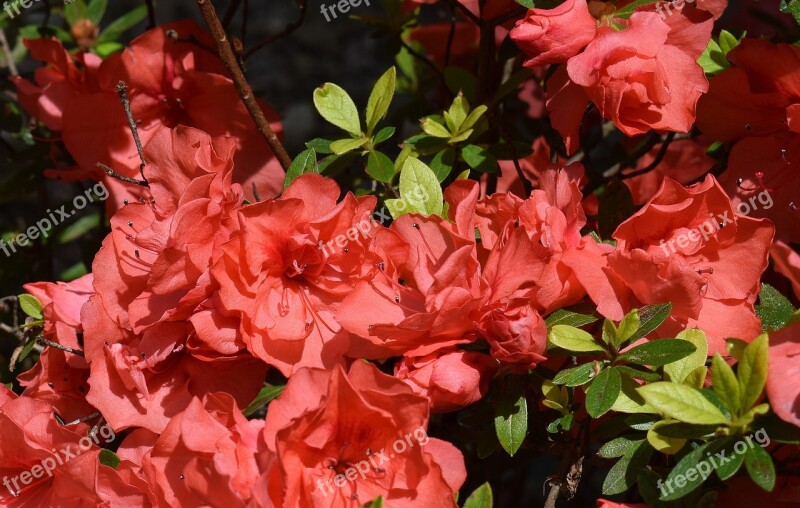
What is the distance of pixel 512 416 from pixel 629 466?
145mm

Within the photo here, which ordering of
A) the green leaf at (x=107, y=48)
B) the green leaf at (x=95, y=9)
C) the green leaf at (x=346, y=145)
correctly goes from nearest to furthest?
the green leaf at (x=346, y=145)
the green leaf at (x=107, y=48)
the green leaf at (x=95, y=9)

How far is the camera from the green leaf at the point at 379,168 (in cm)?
128

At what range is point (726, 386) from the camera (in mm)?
947

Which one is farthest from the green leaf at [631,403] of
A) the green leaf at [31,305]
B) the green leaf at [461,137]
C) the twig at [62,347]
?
the green leaf at [31,305]

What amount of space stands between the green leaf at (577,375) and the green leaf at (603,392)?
1 centimetres

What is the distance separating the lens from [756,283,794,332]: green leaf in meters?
1.13

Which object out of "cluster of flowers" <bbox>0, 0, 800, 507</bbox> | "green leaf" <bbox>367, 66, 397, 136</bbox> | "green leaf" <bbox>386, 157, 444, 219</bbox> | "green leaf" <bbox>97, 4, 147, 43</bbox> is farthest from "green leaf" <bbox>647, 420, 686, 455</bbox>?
"green leaf" <bbox>97, 4, 147, 43</bbox>

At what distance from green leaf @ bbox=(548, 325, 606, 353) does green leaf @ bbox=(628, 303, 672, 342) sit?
0.04 metres

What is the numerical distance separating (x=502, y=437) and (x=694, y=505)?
0.74 ft

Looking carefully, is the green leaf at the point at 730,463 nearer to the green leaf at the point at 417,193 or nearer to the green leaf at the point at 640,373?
the green leaf at the point at 640,373

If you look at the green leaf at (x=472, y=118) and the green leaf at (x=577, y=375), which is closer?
the green leaf at (x=577, y=375)

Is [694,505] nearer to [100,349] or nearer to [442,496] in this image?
[442,496]

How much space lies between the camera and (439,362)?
1037 mm

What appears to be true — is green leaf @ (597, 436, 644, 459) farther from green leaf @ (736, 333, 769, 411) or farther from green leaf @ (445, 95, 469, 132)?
green leaf @ (445, 95, 469, 132)
